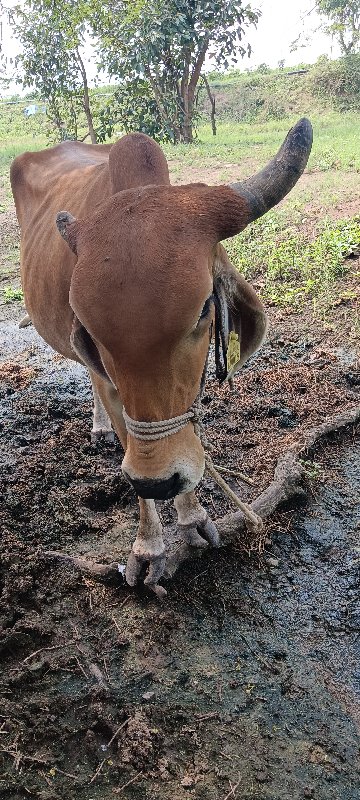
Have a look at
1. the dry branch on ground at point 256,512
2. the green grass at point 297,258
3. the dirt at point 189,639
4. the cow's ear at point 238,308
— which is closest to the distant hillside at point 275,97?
the green grass at point 297,258

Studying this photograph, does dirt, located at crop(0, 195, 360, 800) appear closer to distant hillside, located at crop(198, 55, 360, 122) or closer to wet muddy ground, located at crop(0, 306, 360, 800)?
wet muddy ground, located at crop(0, 306, 360, 800)

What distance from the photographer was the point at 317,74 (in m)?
20.1

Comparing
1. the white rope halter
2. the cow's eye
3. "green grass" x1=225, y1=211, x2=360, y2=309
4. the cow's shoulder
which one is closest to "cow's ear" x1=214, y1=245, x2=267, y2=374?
the cow's eye

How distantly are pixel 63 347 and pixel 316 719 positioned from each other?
7.66ft

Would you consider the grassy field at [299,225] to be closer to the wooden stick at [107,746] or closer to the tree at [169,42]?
the tree at [169,42]

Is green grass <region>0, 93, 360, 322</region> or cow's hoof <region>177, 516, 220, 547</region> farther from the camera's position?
green grass <region>0, 93, 360, 322</region>

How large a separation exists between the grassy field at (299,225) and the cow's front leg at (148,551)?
300cm

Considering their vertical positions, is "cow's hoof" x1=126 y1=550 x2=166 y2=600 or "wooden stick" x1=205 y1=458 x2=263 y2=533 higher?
"wooden stick" x1=205 y1=458 x2=263 y2=533

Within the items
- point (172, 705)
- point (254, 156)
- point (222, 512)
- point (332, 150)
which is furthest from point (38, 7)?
point (172, 705)

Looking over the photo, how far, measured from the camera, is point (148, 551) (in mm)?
3100

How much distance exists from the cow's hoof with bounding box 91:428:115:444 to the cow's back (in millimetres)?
706

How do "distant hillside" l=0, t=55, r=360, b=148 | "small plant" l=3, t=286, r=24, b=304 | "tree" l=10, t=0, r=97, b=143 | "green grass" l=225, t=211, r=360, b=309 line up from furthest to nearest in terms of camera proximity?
"distant hillside" l=0, t=55, r=360, b=148
"tree" l=10, t=0, r=97, b=143
"small plant" l=3, t=286, r=24, b=304
"green grass" l=225, t=211, r=360, b=309

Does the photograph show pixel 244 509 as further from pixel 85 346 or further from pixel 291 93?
pixel 291 93

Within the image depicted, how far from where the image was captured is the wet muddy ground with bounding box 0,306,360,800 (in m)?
2.32
